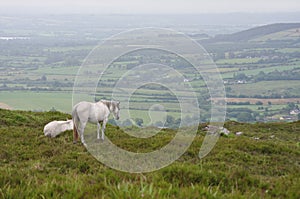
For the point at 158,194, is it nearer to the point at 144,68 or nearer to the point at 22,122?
the point at 144,68

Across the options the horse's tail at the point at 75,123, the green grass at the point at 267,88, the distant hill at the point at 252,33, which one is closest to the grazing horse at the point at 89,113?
the horse's tail at the point at 75,123

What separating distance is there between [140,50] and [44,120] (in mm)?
6960

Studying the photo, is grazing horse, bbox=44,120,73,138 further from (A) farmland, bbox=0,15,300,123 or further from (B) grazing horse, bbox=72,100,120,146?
(A) farmland, bbox=0,15,300,123

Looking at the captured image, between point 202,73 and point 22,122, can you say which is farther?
point 22,122

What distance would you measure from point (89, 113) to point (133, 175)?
6.19 m

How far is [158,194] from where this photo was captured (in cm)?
519

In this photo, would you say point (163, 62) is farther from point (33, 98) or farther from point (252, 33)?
point (252, 33)

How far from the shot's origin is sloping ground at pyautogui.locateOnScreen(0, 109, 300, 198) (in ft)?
18.4

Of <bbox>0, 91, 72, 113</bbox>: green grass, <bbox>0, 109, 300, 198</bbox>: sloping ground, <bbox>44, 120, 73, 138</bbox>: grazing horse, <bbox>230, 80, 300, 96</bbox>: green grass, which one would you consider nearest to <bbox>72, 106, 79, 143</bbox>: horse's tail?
<bbox>0, 109, 300, 198</bbox>: sloping ground

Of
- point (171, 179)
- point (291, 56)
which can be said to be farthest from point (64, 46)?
point (171, 179)

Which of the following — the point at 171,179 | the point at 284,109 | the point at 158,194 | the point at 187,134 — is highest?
the point at 158,194

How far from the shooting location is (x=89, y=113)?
13.7m

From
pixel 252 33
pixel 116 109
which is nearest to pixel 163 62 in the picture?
pixel 116 109

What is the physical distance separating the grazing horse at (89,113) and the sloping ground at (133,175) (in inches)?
25.9
